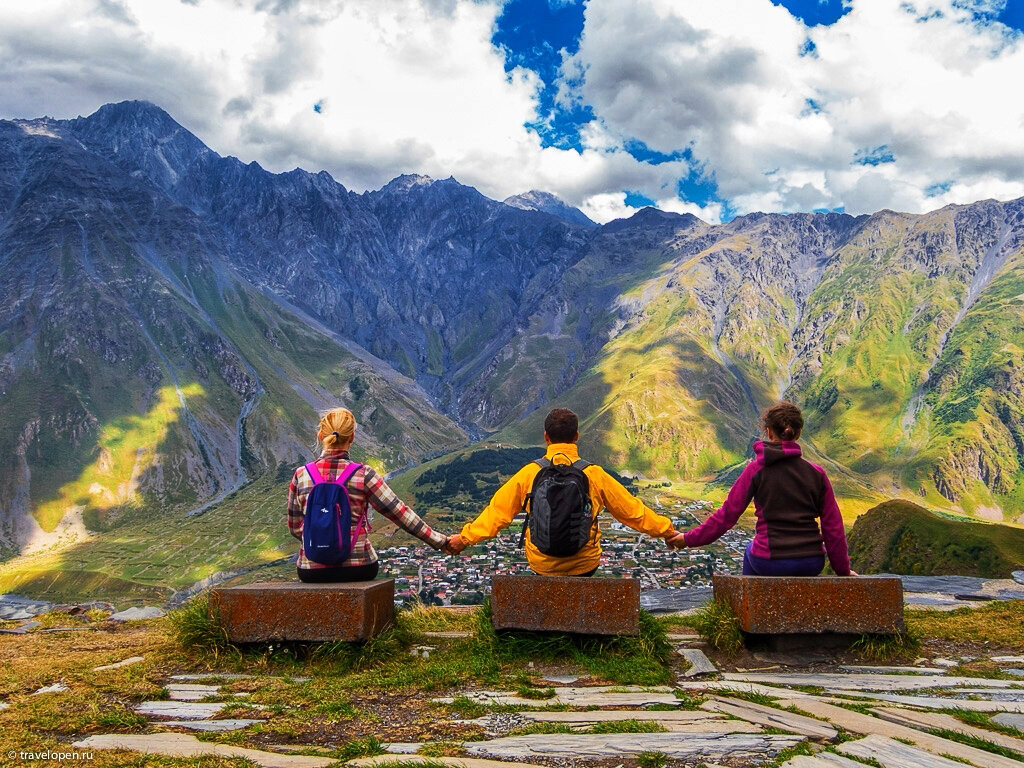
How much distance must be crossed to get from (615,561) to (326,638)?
412 feet

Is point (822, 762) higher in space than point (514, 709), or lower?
higher

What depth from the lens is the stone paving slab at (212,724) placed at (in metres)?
7.03

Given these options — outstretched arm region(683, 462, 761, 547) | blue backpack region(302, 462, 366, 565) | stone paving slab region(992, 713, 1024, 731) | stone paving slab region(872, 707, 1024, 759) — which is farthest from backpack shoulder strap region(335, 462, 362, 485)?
stone paving slab region(992, 713, 1024, 731)

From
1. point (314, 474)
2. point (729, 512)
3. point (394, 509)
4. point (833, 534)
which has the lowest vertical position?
point (833, 534)

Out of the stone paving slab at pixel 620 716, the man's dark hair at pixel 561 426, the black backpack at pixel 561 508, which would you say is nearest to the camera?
the stone paving slab at pixel 620 716

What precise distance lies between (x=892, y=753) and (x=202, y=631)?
30.1ft

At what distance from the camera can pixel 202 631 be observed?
9.78m

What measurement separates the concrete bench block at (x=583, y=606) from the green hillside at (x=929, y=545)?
94.1 feet

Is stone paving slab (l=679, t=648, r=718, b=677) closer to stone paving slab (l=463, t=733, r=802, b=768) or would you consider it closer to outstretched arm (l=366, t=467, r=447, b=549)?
stone paving slab (l=463, t=733, r=802, b=768)

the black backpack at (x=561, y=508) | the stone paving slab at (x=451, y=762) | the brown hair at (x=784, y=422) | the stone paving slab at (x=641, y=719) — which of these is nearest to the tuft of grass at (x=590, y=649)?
the black backpack at (x=561, y=508)

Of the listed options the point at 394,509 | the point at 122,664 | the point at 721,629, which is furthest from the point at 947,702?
the point at 122,664

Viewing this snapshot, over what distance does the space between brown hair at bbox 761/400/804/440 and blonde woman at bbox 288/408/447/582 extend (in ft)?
18.1

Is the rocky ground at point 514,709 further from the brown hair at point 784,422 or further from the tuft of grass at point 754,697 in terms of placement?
the brown hair at point 784,422

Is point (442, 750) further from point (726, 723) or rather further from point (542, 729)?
point (726, 723)
